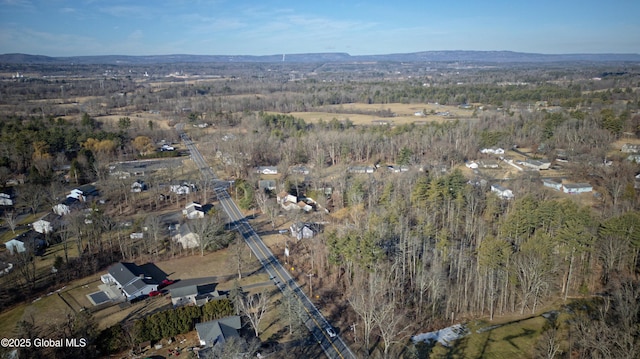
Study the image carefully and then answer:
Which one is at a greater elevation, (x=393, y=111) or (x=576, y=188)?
(x=393, y=111)

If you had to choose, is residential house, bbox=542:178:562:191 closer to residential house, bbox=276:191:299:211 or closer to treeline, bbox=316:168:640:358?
treeline, bbox=316:168:640:358

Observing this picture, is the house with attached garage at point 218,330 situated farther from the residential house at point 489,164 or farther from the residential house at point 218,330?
the residential house at point 489,164

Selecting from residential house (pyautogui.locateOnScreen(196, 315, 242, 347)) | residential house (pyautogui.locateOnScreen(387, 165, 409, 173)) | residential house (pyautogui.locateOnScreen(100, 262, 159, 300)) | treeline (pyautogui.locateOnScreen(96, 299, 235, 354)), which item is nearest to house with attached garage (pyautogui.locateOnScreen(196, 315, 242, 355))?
residential house (pyautogui.locateOnScreen(196, 315, 242, 347))

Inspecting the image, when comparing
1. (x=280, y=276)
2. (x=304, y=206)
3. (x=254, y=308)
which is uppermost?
(x=304, y=206)

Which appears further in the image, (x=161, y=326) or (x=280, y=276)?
(x=280, y=276)


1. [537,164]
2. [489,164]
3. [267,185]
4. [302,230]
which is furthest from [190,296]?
[537,164]

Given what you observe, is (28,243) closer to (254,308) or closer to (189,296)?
(189,296)

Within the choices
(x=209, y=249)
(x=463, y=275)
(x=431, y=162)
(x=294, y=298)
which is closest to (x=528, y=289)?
(x=463, y=275)
